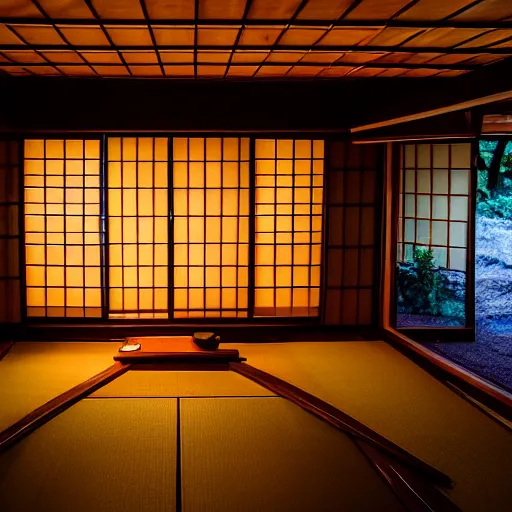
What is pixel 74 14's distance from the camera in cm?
278

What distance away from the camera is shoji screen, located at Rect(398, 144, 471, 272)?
5.70 m

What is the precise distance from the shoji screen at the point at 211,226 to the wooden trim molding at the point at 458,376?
1.77 meters

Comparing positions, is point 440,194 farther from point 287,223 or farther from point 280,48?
point 280,48

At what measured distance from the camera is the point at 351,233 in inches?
217

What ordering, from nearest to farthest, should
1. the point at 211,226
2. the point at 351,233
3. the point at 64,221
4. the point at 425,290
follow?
the point at 351,233 < the point at 64,221 < the point at 211,226 < the point at 425,290

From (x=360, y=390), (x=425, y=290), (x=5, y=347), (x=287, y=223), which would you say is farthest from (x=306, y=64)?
(x=425, y=290)

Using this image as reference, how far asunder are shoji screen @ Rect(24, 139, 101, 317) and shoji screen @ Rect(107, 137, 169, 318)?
0.86ft

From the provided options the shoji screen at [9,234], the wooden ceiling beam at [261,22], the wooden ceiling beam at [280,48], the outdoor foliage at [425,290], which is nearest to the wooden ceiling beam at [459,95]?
the wooden ceiling beam at [280,48]

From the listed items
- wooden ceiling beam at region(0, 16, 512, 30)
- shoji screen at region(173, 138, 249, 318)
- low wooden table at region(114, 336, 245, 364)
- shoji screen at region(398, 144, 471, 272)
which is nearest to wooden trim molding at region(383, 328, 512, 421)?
shoji screen at region(398, 144, 471, 272)

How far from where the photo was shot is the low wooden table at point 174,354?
427cm

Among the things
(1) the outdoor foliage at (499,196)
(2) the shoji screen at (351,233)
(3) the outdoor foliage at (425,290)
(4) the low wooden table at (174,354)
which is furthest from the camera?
(1) the outdoor foliage at (499,196)

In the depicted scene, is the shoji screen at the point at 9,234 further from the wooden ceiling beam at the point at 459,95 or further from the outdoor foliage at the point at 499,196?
the outdoor foliage at the point at 499,196

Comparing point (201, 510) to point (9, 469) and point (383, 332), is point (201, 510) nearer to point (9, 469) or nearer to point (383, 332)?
point (9, 469)

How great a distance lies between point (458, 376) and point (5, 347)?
3958 millimetres
